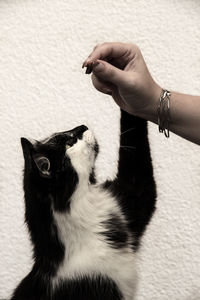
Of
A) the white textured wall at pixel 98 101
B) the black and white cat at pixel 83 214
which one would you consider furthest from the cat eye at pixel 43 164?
the white textured wall at pixel 98 101

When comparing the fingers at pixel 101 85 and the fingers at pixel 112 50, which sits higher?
the fingers at pixel 112 50

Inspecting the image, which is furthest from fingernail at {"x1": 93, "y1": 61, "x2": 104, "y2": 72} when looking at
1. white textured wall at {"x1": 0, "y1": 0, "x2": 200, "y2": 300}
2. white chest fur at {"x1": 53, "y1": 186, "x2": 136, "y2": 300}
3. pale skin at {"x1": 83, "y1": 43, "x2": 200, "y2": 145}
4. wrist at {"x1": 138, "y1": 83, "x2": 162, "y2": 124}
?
white textured wall at {"x1": 0, "y1": 0, "x2": 200, "y2": 300}

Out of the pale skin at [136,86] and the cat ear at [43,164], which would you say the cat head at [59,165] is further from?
the pale skin at [136,86]

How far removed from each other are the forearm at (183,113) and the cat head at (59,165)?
15 cm

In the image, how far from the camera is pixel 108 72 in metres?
0.68

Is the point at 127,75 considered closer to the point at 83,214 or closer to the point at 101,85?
the point at 101,85

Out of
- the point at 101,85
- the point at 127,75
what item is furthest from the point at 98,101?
the point at 127,75

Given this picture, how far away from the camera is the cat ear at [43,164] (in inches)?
28.6

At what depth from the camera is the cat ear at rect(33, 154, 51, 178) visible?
73cm

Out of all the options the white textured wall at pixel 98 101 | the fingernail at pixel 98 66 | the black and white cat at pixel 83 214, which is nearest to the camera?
the fingernail at pixel 98 66

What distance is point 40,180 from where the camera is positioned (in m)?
0.75

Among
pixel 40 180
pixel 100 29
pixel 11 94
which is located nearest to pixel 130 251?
pixel 40 180

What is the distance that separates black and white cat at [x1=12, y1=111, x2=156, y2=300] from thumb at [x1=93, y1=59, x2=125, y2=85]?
178 mm

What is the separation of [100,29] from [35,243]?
90cm
